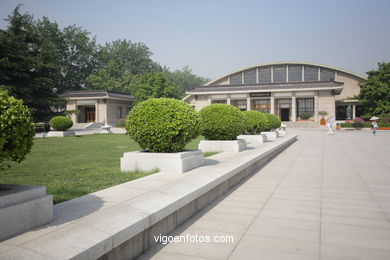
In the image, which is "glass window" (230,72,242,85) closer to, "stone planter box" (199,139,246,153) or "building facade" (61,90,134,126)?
"building facade" (61,90,134,126)

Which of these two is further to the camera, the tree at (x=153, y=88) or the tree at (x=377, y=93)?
the tree at (x=153, y=88)

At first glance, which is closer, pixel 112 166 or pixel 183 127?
pixel 183 127

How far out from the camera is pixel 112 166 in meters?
7.55

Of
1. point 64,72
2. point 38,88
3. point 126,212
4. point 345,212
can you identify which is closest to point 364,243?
point 345,212

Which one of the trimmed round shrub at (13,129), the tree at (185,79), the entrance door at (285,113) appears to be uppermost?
the tree at (185,79)

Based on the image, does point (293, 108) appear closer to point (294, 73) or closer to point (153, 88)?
point (294, 73)

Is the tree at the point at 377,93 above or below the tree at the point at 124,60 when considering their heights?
below

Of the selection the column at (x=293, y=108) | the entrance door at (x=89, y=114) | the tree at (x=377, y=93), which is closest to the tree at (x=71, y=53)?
the entrance door at (x=89, y=114)

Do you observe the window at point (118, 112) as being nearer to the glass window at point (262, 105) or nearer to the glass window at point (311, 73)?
the glass window at point (262, 105)

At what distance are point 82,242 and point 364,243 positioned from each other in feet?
10.1

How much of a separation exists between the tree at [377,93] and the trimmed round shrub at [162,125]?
3801 centimetres

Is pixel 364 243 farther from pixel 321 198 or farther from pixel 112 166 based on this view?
pixel 112 166

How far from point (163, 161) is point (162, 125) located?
2.49 feet

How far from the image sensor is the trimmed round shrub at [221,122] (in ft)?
32.5
